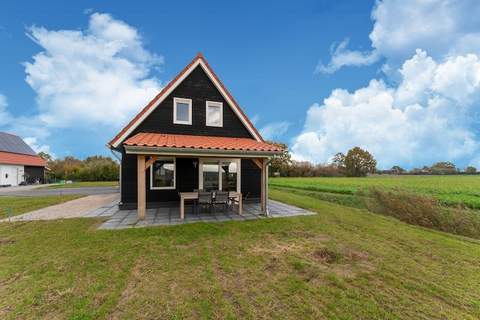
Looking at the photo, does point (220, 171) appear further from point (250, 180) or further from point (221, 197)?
point (221, 197)

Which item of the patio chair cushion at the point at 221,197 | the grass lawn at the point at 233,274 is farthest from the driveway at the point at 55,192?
the patio chair cushion at the point at 221,197

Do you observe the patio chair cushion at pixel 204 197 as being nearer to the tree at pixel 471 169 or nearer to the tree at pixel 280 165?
the tree at pixel 280 165

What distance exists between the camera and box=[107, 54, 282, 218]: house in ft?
30.1

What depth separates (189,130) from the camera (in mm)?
10055

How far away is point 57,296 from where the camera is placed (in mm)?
3047

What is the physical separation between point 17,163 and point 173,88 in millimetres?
31543

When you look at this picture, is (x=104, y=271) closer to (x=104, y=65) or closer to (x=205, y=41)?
(x=104, y=65)

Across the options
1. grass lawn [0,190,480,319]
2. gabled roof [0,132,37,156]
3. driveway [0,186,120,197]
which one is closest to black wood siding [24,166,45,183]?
gabled roof [0,132,37,156]

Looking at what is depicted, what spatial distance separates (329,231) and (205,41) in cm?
1653

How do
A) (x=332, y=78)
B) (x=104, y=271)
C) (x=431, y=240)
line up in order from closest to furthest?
(x=104, y=271) → (x=431, y=240) → (x=332, y=78)

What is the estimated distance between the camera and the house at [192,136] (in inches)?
362

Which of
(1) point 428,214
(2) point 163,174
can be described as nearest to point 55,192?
(2) point 163,174

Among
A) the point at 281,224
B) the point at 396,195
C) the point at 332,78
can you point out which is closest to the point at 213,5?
the point at 332,78

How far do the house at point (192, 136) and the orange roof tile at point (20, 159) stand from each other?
2880 centimetres
